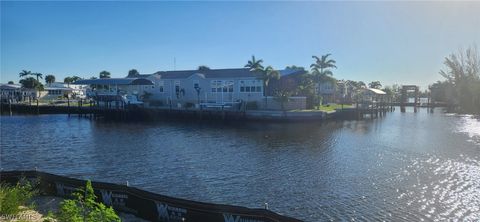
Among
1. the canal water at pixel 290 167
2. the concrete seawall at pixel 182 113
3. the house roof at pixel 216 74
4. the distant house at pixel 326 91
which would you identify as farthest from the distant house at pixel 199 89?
the canal water at pixel 290 167

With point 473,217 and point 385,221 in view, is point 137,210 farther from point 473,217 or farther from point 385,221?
point 473,217

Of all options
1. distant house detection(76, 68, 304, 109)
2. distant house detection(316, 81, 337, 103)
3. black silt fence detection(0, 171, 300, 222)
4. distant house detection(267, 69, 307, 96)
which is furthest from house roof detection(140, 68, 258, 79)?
black silt fence detection(0, 171, 300, 222)

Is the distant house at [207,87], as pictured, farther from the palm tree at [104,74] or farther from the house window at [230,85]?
the palm tree at [104,74]

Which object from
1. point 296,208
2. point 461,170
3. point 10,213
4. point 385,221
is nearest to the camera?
point 10,213

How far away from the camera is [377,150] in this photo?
27.7 m

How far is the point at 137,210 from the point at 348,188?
33.1 ft

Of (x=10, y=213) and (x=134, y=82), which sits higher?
(x=134, y=82)

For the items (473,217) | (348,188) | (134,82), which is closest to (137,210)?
(348,188)

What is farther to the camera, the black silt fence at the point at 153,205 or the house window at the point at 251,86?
the house window at the point at 251,86

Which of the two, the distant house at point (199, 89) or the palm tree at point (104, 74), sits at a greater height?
the palm tree at point (104, 74)

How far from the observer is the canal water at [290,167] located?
572 inches

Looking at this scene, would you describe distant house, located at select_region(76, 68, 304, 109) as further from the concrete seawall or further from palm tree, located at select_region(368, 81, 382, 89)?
palm tree, located at select_region(368, 81, 382, 89)

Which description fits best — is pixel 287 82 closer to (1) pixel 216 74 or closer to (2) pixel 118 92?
(1) pixel 216 74

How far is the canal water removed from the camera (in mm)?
14539
